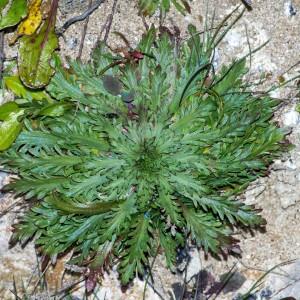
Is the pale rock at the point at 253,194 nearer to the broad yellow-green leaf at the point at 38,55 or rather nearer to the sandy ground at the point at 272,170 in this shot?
the sandy ground at the point at 272,170

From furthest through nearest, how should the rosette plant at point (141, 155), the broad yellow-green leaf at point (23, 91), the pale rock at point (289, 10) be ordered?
the pale rock at point (289, 10) → the broad yellow-green leaf at point (23, 91) → the rosette plant at point (141, 155)

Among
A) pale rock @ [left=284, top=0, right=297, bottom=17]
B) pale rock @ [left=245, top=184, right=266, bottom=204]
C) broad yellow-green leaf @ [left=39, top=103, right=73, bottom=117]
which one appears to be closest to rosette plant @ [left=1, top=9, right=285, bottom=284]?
broad yellow-green leaf @ [left=39, top=103, right=73, bottom=117]

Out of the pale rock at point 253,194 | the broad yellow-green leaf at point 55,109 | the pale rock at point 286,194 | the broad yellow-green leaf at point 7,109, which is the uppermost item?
the pale rock at point 286,194

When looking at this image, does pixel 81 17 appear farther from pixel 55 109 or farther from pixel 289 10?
pixel 289 10

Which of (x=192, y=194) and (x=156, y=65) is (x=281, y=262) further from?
(x=156, y=65)

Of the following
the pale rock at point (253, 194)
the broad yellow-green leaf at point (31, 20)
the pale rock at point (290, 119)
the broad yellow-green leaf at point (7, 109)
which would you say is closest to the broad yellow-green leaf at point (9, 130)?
the broad yellow-green leaf at point (7, 109)
